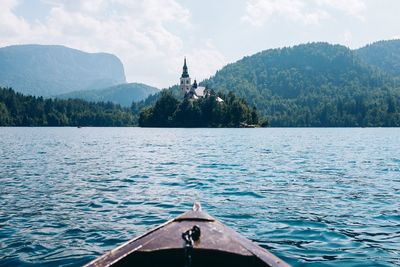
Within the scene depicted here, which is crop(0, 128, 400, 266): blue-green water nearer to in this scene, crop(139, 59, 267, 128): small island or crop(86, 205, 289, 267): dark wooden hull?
crop(86, 205, 289, 267): dark wooden hull

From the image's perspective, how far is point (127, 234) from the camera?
12.8 m

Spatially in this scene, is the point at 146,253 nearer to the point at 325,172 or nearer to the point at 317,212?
the point at 317,212

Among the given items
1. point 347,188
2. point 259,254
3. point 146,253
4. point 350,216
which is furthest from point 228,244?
point 347,188

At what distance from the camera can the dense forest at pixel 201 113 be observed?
581 ft

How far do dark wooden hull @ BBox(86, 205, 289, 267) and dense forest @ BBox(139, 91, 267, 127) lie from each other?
168 m

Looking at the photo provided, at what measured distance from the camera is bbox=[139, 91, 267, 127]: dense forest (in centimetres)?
17712

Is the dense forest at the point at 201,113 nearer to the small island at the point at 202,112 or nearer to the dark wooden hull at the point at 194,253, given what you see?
the small island at the point at 202,112

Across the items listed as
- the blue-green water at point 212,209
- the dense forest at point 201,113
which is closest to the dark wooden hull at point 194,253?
the blue-green water at point 212,209

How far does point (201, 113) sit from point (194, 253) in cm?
17112

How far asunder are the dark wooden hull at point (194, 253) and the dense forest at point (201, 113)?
167874 millimetres

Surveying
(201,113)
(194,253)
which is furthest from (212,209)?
(201,113)

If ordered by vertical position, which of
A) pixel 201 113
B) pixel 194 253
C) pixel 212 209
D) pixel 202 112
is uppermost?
pixel 202 112

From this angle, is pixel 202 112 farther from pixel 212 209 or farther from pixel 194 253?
pixel 194 253

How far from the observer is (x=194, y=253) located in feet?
23.8
